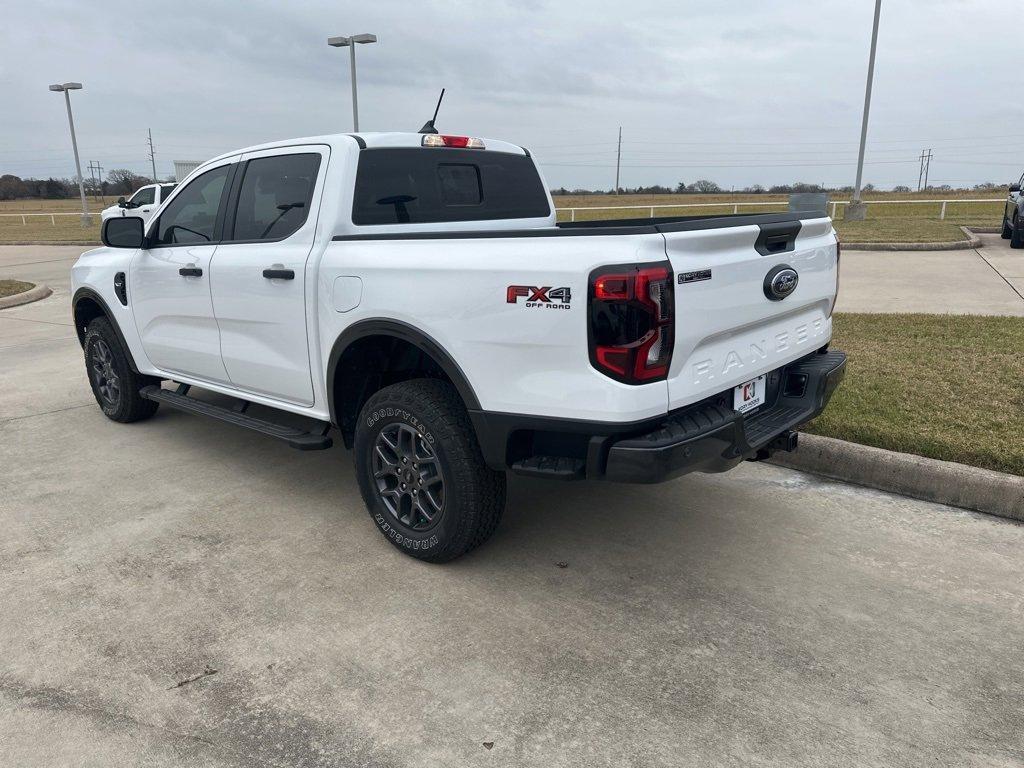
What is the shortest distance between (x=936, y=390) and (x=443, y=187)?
11.7 ft

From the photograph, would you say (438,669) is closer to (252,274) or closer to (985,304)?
(252,274)

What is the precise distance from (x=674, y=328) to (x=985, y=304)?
7.91m

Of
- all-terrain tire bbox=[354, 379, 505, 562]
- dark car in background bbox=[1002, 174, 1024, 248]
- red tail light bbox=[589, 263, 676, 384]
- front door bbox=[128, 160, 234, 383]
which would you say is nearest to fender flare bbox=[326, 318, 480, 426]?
all-terrain tire bbox=[354, 379, 505, 562]

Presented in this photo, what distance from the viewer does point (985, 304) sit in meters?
8.90

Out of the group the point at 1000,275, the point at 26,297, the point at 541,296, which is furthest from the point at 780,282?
the point at 26,297

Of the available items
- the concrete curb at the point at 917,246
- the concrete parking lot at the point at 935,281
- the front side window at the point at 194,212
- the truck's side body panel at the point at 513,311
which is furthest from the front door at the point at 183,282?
the concrete curb at the point at 917,246

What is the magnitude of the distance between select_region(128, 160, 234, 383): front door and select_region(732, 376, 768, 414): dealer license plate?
9.51 ft

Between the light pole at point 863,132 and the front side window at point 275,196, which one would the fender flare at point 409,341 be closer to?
the front side window at point 275,196

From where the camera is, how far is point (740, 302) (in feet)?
9.84

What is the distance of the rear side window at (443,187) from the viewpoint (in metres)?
3.86

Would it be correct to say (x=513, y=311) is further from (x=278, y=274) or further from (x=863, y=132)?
(x=863, y=132)

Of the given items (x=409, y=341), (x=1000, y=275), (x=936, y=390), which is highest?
(x=409, y=341)

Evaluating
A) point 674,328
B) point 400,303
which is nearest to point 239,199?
point 400,303

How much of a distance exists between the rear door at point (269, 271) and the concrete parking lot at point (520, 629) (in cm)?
74
